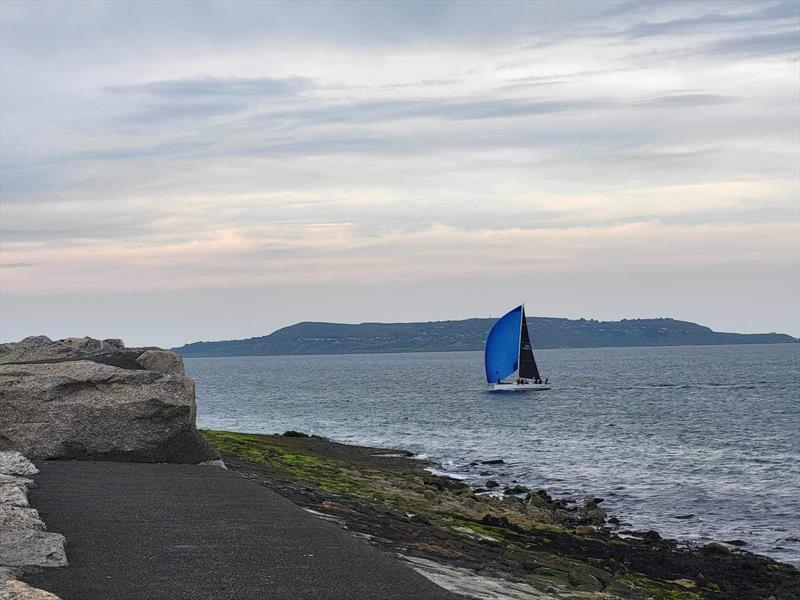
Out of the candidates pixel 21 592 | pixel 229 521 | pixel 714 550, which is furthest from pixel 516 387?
pixel 21 592

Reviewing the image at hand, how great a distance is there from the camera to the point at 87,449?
18359mm

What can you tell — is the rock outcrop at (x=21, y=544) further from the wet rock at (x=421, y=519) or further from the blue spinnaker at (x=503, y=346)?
the blue spinnaker at (x=503, y=346)

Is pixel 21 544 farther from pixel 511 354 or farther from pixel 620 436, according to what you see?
pixel 511 354

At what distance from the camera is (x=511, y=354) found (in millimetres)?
110812

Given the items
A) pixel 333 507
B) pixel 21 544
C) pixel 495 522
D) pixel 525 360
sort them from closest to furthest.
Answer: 1. pixel 21 544
2. pixel 333 507
3. pixel 495 522
4. pixel 525 360

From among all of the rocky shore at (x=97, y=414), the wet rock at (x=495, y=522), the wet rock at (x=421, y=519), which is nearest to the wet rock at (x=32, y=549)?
the rocky shore at (x=97, y=414)

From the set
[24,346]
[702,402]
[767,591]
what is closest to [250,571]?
[767,591]

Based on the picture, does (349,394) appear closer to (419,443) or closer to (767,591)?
(419,443)

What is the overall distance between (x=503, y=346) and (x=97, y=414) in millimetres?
93021

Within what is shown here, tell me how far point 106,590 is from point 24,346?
19901mm

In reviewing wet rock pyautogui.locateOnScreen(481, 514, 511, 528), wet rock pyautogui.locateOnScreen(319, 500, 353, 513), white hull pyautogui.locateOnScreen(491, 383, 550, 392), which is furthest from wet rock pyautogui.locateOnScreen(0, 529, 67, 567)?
white hull pyautogui.locateOnScreen(491, 383, 550, 392)

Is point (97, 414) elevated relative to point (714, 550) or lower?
elevated

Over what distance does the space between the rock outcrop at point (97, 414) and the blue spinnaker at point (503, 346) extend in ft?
288

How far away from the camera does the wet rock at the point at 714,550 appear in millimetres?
25344
